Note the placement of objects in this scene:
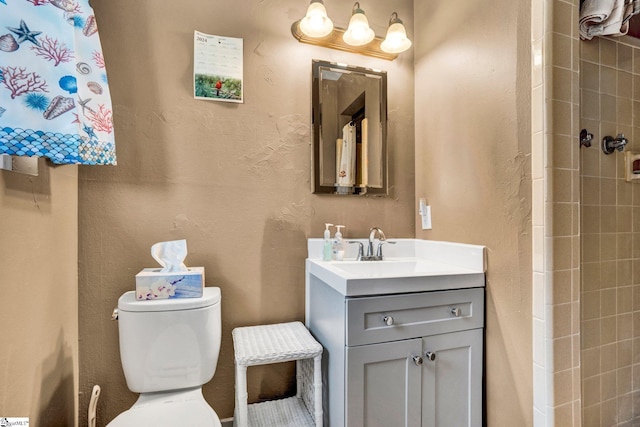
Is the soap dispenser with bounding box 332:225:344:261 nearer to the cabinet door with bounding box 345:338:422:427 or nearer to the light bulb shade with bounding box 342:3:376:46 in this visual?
the cabinet door with bounding box 345:338:422:427

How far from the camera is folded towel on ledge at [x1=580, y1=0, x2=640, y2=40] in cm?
116

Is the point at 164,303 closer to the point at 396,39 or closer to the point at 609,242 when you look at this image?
the point at 396,39

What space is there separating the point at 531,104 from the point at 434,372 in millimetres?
1059

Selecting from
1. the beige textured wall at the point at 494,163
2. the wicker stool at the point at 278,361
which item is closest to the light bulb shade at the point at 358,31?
the beige textured wall at the point at 494,163

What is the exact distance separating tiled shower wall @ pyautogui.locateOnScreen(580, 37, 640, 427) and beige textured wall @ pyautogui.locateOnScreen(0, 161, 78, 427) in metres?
2.01

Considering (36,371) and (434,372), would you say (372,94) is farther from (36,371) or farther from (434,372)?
(36,371)

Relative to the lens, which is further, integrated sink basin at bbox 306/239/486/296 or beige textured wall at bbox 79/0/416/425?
beige textured wall at bbox 79/0/416/425

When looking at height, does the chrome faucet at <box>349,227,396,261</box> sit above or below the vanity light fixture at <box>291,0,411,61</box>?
below

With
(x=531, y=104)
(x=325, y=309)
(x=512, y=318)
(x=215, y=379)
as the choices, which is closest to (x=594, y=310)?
(x=512, y=318)

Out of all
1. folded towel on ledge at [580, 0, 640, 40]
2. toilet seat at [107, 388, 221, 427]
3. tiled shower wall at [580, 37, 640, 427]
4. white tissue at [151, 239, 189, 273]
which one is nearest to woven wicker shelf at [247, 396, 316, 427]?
toilet seat at [107, 388, 221, 427]

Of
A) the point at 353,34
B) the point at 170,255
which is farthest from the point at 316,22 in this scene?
the point at 170,255

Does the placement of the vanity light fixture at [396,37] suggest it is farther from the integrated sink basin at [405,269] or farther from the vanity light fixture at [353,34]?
the integrated sink basin at [405,269]

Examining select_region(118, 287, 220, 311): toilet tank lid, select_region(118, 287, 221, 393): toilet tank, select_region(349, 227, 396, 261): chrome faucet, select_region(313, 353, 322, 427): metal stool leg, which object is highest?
select_region(349, 227, 396, 261): chrome faucet

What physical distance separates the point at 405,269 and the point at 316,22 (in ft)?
4.33
